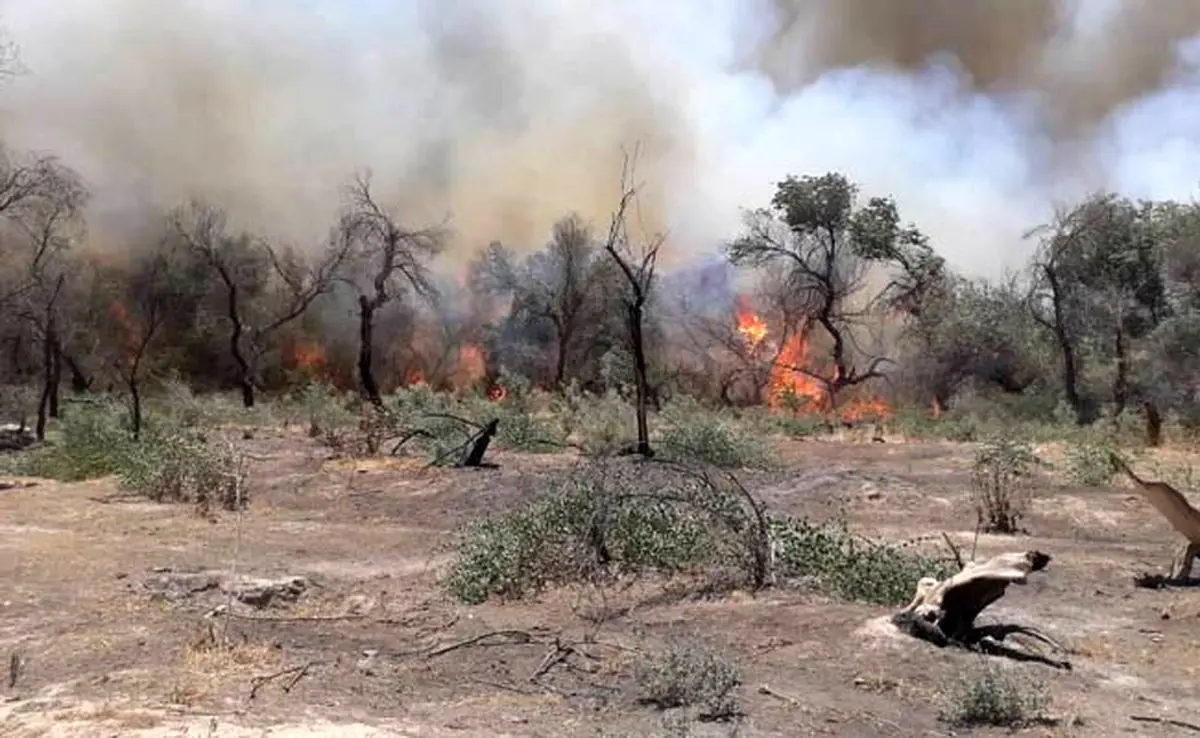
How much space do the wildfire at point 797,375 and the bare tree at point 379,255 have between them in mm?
10915

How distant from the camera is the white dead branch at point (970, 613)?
6543mm

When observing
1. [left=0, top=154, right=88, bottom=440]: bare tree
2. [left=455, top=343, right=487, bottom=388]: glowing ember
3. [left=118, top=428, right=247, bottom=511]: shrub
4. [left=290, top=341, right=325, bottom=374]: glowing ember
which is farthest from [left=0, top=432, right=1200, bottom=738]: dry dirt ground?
[left=455, top=343, right=487, bottom=388]: glowing ember

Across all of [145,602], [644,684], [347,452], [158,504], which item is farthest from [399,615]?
[347,452]

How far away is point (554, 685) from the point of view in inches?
236

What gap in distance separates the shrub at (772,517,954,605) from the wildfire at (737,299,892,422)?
2196 cm

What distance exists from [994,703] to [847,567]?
273 cm

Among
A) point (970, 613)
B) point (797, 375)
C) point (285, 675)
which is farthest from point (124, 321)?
point (970, 613)

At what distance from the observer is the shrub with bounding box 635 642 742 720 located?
5.40 meters

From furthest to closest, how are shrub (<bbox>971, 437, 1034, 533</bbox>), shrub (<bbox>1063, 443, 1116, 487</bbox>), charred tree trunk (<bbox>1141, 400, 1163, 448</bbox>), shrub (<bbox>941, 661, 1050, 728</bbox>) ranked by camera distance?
charred tree trunk (<bbox>1141, 400, 1163, 448</bbox>), shrub (<bbox>1063, 443, 1116, 487</bbox>), shrub (<bbox>971, 437, 1034, 533</bbox>), shrub (<bbox>941, 661, 1050, 728</bbox>)

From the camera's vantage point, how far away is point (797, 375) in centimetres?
3653

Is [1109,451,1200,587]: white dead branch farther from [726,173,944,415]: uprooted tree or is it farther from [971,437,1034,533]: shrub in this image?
[726,173,944,415]: uprooted tree

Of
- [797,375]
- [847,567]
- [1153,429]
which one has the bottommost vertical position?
[847,567]

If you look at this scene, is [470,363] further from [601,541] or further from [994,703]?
[994,703]

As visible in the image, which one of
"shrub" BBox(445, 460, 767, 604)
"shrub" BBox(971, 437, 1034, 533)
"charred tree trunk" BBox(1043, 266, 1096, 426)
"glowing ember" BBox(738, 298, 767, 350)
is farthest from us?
"glowing ember" BBox(738, 298, 767, 350)
